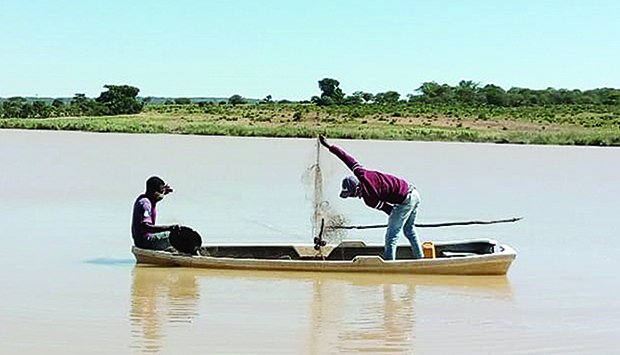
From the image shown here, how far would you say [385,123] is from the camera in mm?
59281

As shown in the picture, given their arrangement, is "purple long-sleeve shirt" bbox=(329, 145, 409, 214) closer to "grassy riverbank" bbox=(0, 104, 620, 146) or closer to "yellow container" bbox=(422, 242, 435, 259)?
"yellow container" bbox=(422, 242, 435, 259)

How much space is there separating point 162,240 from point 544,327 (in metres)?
4.27

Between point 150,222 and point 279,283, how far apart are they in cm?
154

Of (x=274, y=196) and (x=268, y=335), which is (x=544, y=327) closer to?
(x=268, y=335)

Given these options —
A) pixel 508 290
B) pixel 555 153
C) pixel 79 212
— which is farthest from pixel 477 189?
pixel 555 153

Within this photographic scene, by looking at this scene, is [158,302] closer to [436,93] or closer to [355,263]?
[355,263]

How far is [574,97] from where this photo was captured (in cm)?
8588

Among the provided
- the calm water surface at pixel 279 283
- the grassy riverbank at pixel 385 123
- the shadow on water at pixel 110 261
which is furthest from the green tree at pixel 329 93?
the shadow on water at pixel 110 261

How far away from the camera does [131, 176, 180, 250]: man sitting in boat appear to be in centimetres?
1124

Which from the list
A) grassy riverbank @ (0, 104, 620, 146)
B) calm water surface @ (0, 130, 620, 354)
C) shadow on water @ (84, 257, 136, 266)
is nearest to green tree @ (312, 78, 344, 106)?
grassy riverbank @ (0, 104, 620, 146)

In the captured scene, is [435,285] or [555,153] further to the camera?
[555,153]

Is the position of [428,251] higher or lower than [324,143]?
lower

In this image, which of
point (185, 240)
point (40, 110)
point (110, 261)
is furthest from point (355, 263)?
point (40, 110)

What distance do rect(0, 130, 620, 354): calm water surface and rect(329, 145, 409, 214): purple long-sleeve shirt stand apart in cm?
83
